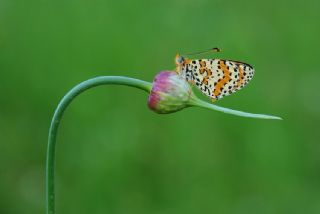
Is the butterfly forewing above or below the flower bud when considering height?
above

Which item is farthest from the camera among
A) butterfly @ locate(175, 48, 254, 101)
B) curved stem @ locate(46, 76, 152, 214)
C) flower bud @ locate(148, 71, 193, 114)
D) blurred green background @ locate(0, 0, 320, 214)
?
blurred green background @ locate(0, 0, 320, 214)

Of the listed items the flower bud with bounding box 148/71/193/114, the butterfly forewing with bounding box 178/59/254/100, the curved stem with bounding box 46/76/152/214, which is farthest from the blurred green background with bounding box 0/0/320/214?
the curved stem with bounding box 46/76/152/214

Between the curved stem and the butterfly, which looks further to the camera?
the butterfly

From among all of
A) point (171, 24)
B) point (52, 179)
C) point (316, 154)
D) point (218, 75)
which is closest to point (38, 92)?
point (171, 24)

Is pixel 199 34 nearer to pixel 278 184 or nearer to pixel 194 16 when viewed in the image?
pixel 194 16

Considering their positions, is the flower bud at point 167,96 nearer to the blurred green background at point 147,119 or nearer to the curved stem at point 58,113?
the curved stem at point 58,113

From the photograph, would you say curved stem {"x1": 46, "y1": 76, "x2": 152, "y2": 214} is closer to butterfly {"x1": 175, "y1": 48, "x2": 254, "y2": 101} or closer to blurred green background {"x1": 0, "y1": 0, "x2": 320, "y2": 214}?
butterfly {"x1": 175, "y1": 48, "x2": 254, "y2": 101}

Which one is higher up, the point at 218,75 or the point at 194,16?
the point at 194,16

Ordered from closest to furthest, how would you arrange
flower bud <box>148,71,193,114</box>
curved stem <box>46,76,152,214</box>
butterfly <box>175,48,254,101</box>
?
1. curved stem <box>46,76,152,214</box>
2. flower bud <box>148,71,193,114</box>
3. butterfly <box>175,48,254,101</box>
